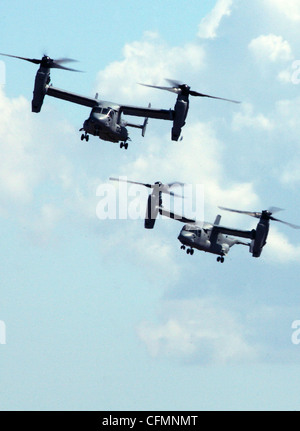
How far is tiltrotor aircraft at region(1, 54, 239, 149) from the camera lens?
283ft

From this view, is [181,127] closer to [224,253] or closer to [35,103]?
[35,103]

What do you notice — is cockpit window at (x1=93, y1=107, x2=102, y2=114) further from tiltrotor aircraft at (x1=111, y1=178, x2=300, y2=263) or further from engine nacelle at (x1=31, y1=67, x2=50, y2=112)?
tiltrotor aircraft at (x1=111, y1=178, x2=300, y2=263)

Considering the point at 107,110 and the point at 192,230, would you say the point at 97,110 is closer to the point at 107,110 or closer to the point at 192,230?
the point at 107,110

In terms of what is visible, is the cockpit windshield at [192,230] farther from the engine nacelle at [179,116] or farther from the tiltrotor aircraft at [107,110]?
the engine nacelle at [179,116]

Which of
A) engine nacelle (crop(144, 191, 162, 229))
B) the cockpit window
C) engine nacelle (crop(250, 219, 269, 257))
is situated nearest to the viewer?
the cockpit window

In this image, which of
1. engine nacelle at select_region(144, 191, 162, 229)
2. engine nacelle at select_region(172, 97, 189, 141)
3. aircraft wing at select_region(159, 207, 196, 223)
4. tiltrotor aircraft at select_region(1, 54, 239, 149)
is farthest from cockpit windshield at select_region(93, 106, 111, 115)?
aircraft wing at select_region(159, 207, 196, 223)

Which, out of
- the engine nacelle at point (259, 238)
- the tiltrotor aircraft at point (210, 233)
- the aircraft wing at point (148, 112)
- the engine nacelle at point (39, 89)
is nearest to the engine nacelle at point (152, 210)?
the tiltrotor aircraft at point (210, 233)

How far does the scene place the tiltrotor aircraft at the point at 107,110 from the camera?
3401 inches

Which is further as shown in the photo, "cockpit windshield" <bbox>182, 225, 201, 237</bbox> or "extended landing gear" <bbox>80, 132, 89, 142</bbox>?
"cockpit windshield" <bbox>182, 225, 201, 237</bbox>

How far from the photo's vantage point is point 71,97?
309 feet

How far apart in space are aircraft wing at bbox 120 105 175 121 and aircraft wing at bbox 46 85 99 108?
2840 mm

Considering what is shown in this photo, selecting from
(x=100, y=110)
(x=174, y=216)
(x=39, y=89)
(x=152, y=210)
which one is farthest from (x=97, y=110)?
(x=174, y=216)
